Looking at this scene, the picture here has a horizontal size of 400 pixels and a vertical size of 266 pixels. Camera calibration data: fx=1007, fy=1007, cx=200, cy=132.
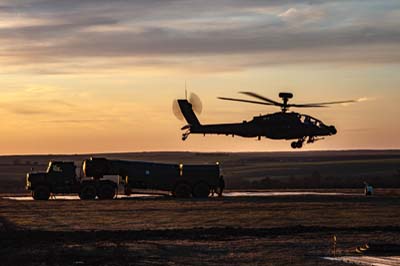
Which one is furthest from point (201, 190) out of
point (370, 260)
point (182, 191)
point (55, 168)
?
point (370, 260)

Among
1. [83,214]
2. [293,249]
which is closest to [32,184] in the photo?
[83,214]

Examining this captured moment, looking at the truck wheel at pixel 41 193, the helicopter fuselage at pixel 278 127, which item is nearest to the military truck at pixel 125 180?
the truck wheel at pixel 41 193

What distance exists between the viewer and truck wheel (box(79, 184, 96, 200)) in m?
60.3

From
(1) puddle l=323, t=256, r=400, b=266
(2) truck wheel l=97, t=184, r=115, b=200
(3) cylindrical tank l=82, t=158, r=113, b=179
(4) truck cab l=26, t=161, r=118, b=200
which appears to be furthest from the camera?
(3) cylindrical tank l=82, t=158, r=113, b=179

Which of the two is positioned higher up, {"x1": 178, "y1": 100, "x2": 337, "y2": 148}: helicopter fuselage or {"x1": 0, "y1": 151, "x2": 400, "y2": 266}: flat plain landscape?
{"x1": 178, "y1": 100, "x2": 337, "y2": 148}: helicopter fuselage

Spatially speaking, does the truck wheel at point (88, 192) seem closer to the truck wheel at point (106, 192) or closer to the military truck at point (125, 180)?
the military truck at point (125, 180)

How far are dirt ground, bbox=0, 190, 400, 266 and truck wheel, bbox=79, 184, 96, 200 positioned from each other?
463 centimetres

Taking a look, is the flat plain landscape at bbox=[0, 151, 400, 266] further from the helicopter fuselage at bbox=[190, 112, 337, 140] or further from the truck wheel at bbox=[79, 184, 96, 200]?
the helicopter fuselage at bbox=[190, 112, 337, 140]

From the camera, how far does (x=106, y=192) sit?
60.4 meters

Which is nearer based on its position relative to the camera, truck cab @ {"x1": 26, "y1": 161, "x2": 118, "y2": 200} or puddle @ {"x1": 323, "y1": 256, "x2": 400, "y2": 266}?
puddle @ {"x1": 323, "y1": 256, "x2": 400, "y2": 266}

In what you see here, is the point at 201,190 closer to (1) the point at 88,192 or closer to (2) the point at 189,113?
(1) the point at 88,192

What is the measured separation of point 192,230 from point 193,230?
48 millimetres

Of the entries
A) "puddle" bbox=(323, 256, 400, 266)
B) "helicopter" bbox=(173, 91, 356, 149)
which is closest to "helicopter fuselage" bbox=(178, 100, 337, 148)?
"helicopter" bbox=(173, 91, 356, 149)

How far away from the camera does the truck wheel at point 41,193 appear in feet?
199
